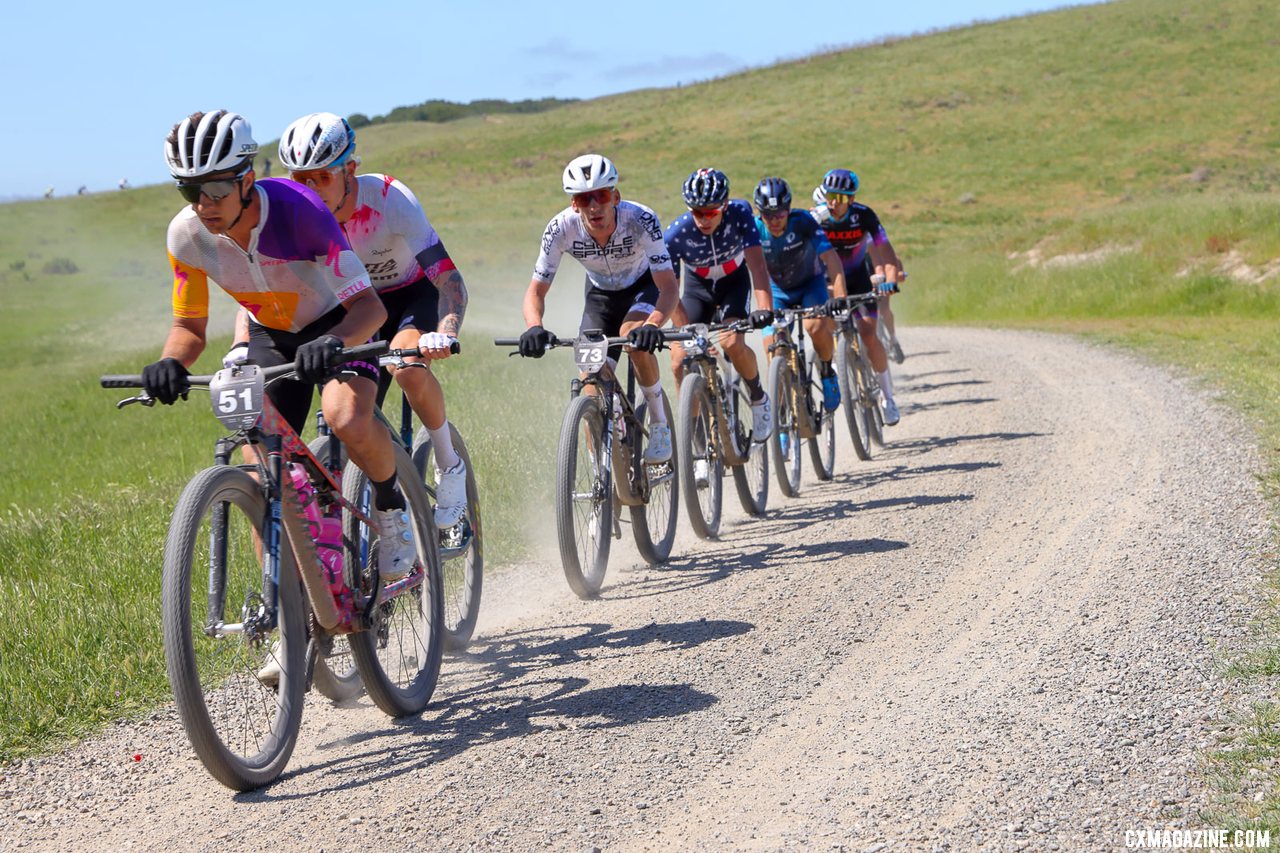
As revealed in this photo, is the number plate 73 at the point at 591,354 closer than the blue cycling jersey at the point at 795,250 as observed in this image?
Yes

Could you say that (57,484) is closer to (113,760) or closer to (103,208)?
(113,760)

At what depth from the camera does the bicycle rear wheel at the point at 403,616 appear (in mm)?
5418

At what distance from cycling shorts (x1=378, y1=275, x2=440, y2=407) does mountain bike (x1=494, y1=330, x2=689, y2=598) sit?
0.44 meters

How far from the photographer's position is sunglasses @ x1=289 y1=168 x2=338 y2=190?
20.9 feet

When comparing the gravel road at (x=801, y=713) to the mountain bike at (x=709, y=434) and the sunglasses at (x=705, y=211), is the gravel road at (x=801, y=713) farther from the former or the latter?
the sunglasses at (x=705, y=211)

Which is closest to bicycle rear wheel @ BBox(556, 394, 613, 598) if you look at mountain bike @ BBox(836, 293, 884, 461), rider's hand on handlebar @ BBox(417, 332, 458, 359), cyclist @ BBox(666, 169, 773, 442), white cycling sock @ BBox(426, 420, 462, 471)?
white cycling sock @ BBox(426, 420, 462, 471)

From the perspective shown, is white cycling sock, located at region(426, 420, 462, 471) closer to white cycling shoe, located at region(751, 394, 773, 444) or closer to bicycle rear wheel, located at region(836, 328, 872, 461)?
white cycling shoe, located at region(751, 394, 773, 444)

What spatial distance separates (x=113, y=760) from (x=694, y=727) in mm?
2335

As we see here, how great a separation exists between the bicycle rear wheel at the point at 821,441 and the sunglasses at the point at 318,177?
558 cm

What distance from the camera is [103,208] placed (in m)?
77.6

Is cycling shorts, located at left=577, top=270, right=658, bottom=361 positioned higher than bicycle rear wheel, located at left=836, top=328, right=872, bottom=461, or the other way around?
cycling shorts, located at left=577, top=270, right=658, bottom=361

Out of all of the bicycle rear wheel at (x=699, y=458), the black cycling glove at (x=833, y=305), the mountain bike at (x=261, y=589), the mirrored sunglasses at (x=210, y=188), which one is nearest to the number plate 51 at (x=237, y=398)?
the mountain bike at (x=261, y=589)

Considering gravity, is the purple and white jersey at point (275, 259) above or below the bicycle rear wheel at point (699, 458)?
above

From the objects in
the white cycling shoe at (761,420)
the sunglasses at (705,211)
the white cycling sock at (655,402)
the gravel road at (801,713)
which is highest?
→ the sunglasses at (705,211)
